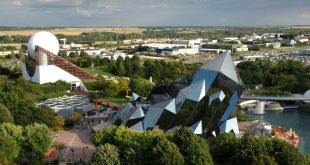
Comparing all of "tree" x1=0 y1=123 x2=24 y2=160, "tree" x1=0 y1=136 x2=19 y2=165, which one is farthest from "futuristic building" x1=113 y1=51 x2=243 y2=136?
"tree" x1=0 y1=136 x2=19 y2=165

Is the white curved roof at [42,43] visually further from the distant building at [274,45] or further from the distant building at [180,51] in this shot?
the distant building at [274,45]

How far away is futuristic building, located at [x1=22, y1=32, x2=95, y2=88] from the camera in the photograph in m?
45.4

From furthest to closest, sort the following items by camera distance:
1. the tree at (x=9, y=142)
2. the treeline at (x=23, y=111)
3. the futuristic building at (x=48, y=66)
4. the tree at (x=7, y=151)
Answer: the futuristic building at (x=48, y=66)
the treeline at (x=23, y=111)
the tree at (x=9, y=142)
the tree at (x=7, y=151)

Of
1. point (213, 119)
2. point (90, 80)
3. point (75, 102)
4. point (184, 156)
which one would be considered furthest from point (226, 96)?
point (90, 80)

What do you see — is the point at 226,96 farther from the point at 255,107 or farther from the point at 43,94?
the point at 43,94

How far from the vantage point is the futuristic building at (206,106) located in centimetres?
2534

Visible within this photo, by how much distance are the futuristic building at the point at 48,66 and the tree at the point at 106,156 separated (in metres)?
28.1

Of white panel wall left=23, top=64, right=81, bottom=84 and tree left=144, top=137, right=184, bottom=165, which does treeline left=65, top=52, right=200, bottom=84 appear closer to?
white panel wall left=23, top=64, right=81, bottom=84

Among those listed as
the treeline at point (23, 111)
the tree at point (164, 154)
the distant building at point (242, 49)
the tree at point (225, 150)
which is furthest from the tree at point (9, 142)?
the distant building at point (242, 49)

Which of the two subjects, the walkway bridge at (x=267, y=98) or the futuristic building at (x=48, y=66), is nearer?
the walkway bridge at (x=267, y=98)

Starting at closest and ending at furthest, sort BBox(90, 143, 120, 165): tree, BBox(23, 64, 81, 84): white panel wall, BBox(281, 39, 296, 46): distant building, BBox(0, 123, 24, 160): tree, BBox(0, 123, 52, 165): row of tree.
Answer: BBox(90, 143, 120, 165): tree
BBox(0, 123, 24, 160): tree
BBox(0, 123, 52, 165): row of tree
BBox(23, 64, 81, 84): white panel wall
BBox(281, 39, 296, 46): distant building

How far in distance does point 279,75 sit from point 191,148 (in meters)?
36.6

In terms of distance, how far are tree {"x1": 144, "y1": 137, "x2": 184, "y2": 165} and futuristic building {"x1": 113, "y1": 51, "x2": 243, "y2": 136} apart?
7.03m

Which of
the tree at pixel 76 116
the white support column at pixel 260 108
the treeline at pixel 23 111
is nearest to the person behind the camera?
the treeline at pixel 23 111
